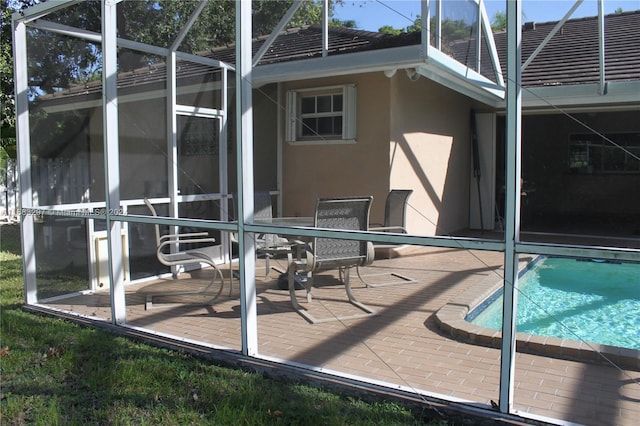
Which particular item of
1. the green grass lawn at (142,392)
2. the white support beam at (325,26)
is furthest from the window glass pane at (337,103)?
the green grass lawn at (142,392)

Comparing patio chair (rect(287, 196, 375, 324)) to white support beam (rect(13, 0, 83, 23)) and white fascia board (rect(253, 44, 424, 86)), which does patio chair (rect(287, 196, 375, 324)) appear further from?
white support beam (rect(13, 0, 83, 23))

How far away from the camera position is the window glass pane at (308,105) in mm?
8000

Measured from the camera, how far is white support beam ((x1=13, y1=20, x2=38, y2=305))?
16.4 feet

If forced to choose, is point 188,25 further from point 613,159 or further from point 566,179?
point 613,159

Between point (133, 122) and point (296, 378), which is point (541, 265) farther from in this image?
point (133, 122)

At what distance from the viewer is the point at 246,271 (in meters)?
3.51

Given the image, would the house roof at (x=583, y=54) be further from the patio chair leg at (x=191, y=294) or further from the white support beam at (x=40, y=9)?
the white support beam at (x=40, y=9)

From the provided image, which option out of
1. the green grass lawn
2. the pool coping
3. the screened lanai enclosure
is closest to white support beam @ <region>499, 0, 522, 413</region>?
the screened lanai enclosure

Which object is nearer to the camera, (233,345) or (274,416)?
(274,416)

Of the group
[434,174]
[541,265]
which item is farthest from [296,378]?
[434,174]

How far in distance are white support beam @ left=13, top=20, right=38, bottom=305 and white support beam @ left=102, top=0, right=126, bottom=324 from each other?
4.20 feet

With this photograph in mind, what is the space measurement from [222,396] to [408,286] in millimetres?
3069

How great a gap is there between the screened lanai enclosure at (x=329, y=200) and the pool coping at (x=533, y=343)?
1cm

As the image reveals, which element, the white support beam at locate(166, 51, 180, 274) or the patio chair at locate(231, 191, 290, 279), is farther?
the white support beam at locate(166, 51, 180, 274)
